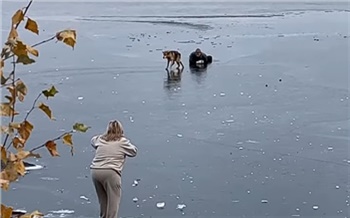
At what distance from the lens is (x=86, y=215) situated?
10.1m

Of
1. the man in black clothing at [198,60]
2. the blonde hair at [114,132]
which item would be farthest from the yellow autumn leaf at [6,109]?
the man in black clothing at [198,60]

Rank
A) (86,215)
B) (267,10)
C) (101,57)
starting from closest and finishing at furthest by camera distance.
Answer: (86,215), (101,57), (267,10)

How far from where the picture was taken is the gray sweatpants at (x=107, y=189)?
9352 mm

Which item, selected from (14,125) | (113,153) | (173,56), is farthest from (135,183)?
(173,56)

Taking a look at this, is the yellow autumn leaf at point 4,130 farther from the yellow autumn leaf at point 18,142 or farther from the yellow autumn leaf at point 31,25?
the yellow autumn leaf at point 31,25

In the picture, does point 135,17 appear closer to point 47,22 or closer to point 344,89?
point 47,22

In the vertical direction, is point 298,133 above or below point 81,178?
above

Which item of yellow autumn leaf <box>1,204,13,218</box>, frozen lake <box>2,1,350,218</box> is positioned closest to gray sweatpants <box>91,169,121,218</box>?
frozen lake <box>2,1,350,218</box>

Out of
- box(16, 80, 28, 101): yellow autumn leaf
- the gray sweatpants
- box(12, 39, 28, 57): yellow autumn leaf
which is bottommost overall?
box(16, 80, 28, 101): yellow autumn leaf

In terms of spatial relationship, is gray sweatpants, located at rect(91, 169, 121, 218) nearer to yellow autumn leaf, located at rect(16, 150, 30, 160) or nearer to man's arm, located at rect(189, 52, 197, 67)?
yellow autumn leaf, located at rect(16, 150, 30, 160)

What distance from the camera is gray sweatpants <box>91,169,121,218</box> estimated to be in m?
9.35

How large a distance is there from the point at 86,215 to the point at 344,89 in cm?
1179

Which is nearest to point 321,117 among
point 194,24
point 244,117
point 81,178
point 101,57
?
point 244,117

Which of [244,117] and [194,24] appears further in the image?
[194,24]
